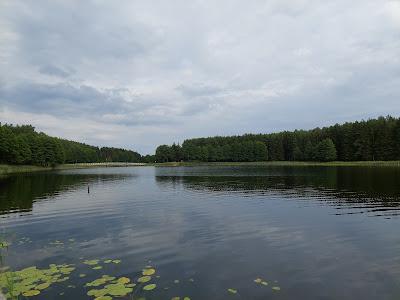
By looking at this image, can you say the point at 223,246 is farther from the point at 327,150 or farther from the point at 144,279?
the point at 327,150

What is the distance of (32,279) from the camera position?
15.9 metres

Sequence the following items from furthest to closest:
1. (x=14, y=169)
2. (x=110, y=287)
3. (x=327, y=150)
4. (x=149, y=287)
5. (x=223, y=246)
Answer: (x=327, y=150) < (x=14, y=169) < (x=223, y=246) < (x=149, y=287) < (x=110, y=287)

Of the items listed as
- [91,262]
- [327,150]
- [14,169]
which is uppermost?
[327,150]

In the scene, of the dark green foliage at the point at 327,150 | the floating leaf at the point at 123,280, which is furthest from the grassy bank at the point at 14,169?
the dark green foliage at the point at 327,150

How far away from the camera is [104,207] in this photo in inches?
1597

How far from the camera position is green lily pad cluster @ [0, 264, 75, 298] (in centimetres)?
1434

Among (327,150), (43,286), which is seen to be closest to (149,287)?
(43,286)

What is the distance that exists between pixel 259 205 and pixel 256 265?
2223 centimetres

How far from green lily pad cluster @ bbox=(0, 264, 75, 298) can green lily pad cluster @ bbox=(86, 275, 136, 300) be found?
1888 mm

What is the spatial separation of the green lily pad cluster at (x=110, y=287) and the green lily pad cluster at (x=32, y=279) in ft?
6.19

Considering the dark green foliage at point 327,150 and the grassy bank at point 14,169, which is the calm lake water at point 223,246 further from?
the dark green foliage at point 327,150

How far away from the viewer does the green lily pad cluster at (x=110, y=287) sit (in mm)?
13906

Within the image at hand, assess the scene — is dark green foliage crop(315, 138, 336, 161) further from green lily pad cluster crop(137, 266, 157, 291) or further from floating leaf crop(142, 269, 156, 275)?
floating leaf crop(142, 269, 156, 275)

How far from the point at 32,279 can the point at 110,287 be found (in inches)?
161
